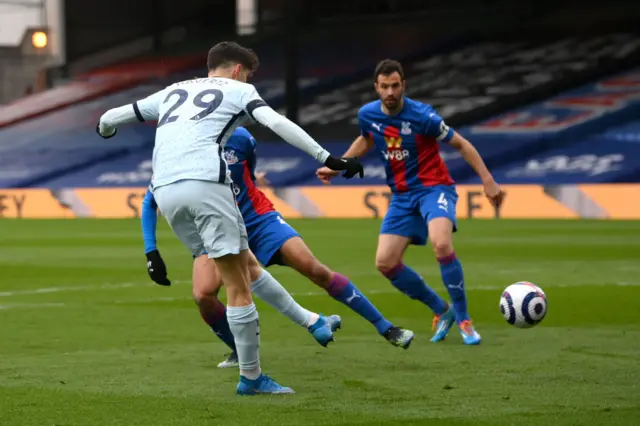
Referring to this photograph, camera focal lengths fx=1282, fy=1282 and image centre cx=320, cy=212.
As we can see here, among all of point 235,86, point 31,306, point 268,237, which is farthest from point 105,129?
point 31,306

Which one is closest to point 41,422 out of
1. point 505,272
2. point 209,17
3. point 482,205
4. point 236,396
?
point 236,396

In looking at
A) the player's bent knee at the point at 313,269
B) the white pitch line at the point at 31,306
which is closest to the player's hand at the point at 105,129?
the player's bent knee at the point at 313,269

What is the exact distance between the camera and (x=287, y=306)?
7.53 meters

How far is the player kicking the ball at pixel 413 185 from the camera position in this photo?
9092 millimetres

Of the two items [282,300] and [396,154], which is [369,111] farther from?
[282,300]

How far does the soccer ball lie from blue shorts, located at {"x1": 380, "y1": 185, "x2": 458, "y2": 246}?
99cm

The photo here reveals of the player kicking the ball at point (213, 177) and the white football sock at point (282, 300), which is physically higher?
the player kicking the ball at point (213, 177)

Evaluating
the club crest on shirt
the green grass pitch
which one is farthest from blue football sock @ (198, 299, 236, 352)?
the club crest on shirt

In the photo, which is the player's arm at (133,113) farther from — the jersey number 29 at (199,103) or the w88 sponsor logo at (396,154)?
the w88 sponsor logo at (396,154)

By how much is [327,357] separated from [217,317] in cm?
74

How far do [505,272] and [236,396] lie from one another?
8.34 meters

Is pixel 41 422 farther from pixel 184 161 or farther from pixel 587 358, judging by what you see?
pixel 587 358

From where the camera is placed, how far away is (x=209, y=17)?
4409 centimetres

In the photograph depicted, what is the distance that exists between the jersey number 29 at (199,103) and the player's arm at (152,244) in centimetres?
89
